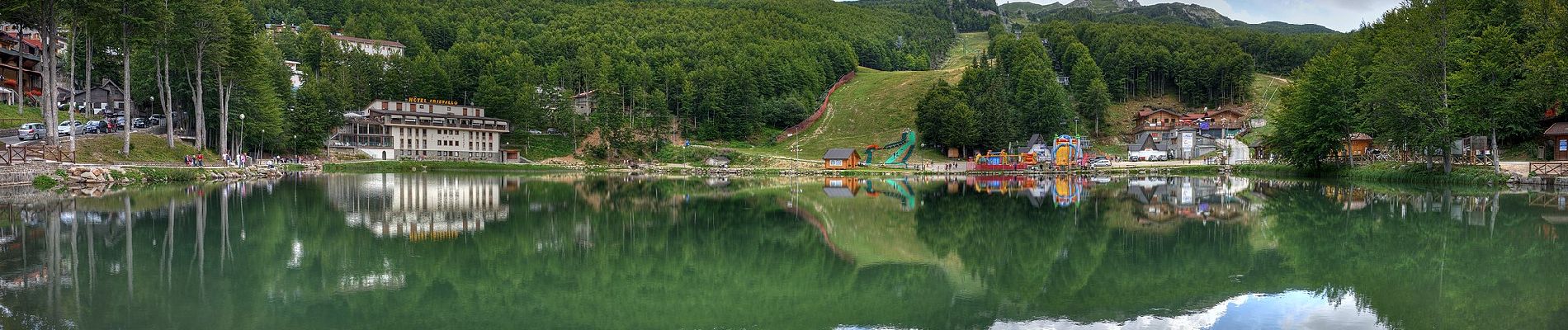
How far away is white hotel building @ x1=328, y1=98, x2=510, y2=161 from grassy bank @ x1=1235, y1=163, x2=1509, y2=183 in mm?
69840

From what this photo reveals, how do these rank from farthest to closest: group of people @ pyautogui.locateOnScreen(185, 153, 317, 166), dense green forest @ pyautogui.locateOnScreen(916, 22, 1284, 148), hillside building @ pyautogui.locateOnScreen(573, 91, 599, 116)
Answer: hillside building @ pyautogui.locateOnScreen(573, 91, 599, 116) → dense green forest @ pyautogui.locateOnScreen(916, 22, 1284, 148) → group of people @ pyautogui.locateOnScreen(185, 153, 317, 166)

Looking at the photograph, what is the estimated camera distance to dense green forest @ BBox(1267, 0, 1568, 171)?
3953cm

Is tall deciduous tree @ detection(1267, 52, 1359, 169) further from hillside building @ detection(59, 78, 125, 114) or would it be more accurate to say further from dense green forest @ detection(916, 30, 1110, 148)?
hillside building @ detection(59, 78, 125, 114)

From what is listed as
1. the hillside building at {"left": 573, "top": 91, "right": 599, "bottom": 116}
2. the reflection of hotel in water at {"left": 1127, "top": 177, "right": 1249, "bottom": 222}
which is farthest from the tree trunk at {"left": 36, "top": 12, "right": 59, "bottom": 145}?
the hillside building at {"left": 573, "top": 91, "right": 599, "bottom": 116}

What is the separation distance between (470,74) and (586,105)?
15.2 metres

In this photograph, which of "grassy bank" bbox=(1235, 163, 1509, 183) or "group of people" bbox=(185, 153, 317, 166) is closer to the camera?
"grassy bank" bbox=(1235, 163, 1509, 183)

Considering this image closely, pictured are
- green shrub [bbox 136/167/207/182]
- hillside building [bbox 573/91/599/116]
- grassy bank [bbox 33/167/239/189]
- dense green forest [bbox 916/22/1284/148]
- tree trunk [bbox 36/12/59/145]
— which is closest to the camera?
grassy bank [bbox 33/167/239/189]

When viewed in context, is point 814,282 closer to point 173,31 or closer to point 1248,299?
point 1248,299

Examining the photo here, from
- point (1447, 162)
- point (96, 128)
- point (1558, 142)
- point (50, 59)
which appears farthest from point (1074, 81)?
point (50, 59)

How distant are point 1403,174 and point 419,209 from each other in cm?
4777

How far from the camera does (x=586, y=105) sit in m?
102

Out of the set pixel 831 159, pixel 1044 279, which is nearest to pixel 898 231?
pixel 1044 279

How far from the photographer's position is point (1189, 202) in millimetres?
29062

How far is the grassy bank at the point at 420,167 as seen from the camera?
2504 inches
